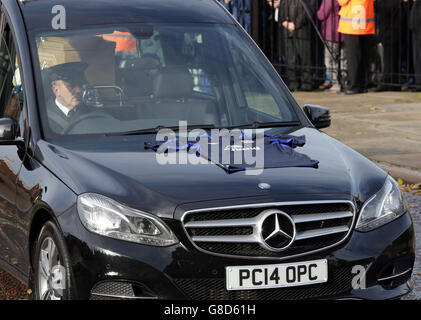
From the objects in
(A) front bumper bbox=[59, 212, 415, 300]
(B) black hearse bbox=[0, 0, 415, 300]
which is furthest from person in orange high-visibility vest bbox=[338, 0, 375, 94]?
(A) front bumper bbox=[59, 212, 415, 300]

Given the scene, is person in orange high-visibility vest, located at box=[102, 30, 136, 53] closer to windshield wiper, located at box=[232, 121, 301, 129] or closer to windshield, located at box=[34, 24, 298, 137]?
windshield, located at box=[34, 24, 298, 137]

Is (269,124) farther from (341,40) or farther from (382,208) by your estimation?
(341,40)

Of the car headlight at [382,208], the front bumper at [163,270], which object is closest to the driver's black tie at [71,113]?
the front bumper at [163,270]

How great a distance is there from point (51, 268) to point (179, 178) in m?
0.73

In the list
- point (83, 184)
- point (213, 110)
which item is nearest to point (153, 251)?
point (83, 184)

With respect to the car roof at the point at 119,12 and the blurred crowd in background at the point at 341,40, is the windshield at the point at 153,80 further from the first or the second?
the blurred crowd in background at the point at 341,40

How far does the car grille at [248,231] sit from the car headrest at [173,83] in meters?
1.58

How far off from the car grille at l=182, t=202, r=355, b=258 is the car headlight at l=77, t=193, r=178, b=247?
118 millimetres

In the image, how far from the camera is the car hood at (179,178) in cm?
465

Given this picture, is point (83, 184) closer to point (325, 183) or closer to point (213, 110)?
point (325, 183)

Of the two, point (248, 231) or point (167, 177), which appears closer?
point (248, 231)

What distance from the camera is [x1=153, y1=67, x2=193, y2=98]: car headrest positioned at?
6055 millimetres

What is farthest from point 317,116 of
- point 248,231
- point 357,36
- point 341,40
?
point 341,40

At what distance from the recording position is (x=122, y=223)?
180 inches
